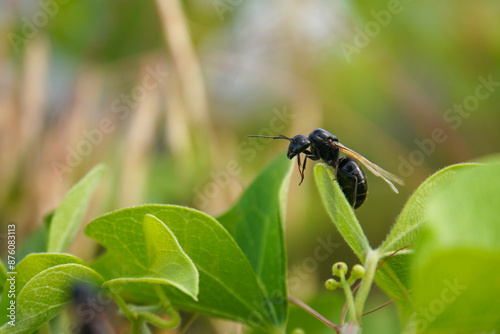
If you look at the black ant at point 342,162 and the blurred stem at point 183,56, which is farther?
the blurred stem at point 183,56

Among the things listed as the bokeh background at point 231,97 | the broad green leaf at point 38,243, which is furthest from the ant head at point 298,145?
the bokeh background at point 231,97

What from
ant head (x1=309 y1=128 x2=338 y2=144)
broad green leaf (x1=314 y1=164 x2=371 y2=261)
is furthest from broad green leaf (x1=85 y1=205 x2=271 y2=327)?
ant head (x1=309 y1=128 x2=338 y2=144)

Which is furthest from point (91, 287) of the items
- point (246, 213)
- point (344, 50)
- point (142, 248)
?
point (344, 50)

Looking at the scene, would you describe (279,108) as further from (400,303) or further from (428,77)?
(400,303)

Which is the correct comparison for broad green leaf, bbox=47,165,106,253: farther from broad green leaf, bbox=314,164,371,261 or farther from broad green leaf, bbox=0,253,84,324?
broad green leaf, bbox=314,164,371,261

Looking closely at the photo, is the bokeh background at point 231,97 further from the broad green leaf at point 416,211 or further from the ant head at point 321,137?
the broad green leaf at point 416,211

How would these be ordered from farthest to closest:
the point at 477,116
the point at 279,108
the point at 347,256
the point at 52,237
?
1. the point at 477,116
2. the point at 279,108
3. the point at 347,256
4. the point at 52,237
